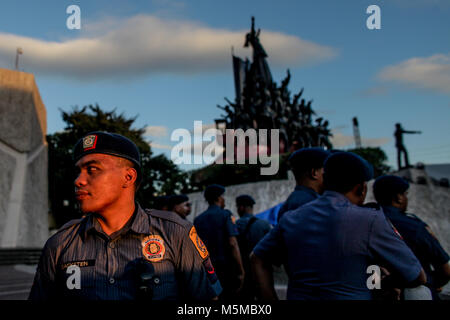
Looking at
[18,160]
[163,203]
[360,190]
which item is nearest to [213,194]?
[163,203]

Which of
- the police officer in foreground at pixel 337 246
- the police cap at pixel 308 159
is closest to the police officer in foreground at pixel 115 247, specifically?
the police officer in foreground at pixel 337 246

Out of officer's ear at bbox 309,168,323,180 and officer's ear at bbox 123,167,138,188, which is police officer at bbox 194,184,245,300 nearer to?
officer's ear at bbox 309,168,323,180

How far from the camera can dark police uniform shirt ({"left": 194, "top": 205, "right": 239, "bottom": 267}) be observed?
4973 mm

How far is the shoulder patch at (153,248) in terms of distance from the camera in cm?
183

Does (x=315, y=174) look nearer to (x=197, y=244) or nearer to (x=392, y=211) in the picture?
(x=392, y=211)

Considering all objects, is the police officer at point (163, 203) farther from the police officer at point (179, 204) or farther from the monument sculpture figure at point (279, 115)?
the monument sculpture figure at point (279, 115)

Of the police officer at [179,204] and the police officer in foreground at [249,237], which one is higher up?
the police officer at [179,204]

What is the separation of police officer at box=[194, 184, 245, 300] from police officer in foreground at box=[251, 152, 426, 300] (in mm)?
2700

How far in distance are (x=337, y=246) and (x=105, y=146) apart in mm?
1135

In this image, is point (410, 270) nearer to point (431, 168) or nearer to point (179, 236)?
point (179, 236)

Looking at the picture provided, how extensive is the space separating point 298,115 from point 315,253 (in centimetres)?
2463

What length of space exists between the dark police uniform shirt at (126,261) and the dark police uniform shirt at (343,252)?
448 millimetres

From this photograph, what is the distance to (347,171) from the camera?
216 cm

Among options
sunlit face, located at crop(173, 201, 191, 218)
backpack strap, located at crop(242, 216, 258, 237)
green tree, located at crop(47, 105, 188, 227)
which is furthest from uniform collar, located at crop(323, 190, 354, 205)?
green tree, located at crop(47, 105, 188, 227)
